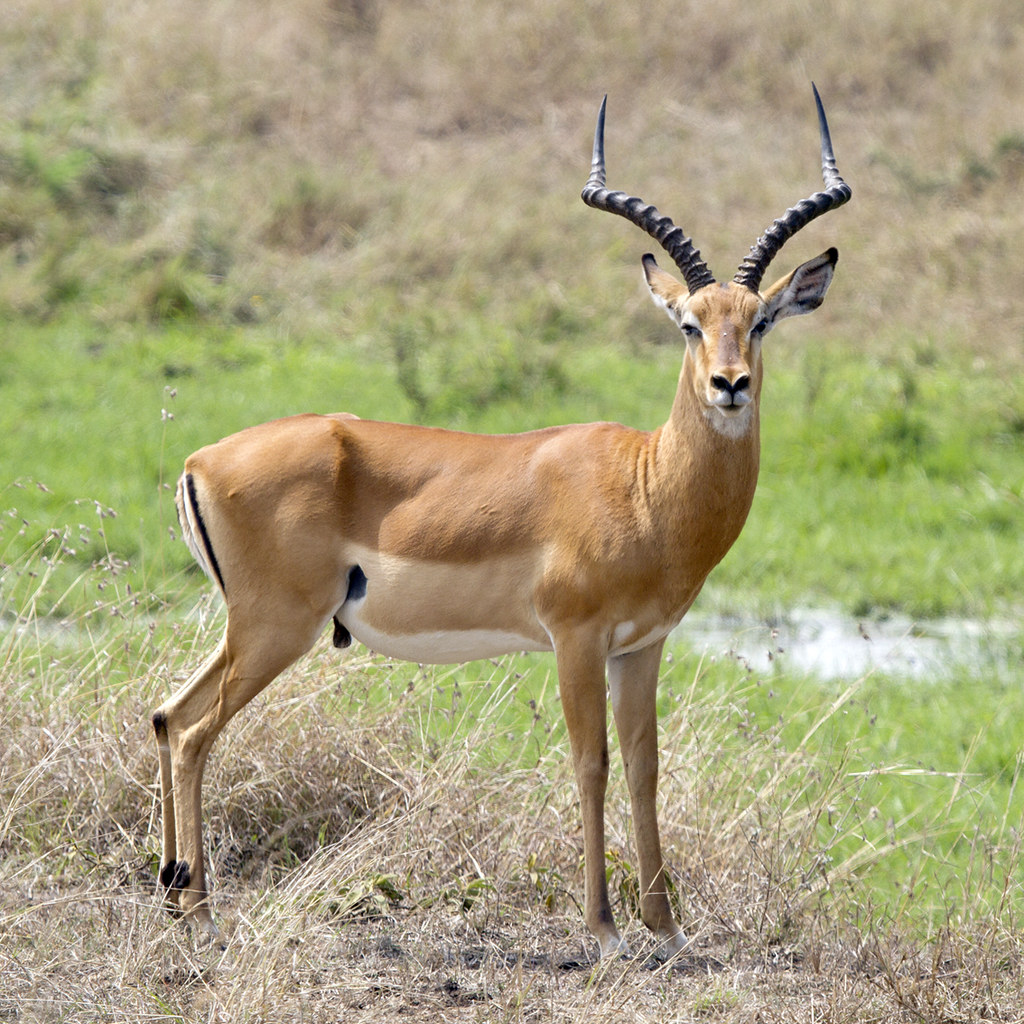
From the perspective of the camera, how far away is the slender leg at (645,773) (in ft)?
13.6

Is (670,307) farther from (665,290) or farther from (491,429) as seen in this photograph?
(491,429)

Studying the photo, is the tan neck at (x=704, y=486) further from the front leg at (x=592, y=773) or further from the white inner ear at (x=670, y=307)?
the front leg at (x=592, y=773)

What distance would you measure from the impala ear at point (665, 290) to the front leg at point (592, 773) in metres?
0.94

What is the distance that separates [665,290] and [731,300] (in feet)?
0.98

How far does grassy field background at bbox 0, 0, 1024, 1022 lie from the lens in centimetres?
418

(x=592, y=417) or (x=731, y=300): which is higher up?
(x=731, y=300)

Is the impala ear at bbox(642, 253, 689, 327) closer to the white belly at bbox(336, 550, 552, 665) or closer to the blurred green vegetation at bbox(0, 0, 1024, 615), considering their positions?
the white belly at bbox(336, 550, 552, 665)

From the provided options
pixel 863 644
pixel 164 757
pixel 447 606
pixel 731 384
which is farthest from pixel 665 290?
pixel 863 644

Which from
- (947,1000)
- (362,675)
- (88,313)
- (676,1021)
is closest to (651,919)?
(676,1021)

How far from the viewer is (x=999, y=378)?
1218 cm

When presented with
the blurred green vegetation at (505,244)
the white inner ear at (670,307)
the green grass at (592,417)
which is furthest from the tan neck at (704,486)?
the green grass at (592,417)

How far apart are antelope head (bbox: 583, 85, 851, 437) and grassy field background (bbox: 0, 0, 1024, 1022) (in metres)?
1.44

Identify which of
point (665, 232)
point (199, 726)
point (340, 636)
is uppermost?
point (665, 232)

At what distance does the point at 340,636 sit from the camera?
430 cm
